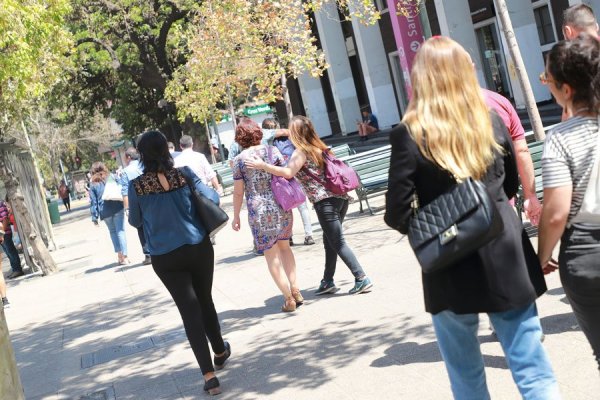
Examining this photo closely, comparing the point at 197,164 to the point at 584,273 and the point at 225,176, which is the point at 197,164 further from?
the point at 225,176

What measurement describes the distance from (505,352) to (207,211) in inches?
120

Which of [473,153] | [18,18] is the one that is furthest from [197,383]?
[18,18]

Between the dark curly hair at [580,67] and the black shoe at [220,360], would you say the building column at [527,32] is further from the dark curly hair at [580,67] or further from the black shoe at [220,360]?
the dark curly hair at [580,67]

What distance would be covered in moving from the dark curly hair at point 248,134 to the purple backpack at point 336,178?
0.59 meters

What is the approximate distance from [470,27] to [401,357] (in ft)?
69.1

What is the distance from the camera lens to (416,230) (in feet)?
10.8

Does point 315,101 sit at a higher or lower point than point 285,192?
higher

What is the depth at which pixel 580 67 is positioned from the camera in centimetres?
313

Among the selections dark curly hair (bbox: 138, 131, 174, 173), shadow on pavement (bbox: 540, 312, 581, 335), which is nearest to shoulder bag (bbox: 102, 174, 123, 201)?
dark curly hair (bbox: 138, 131, 174, 173)

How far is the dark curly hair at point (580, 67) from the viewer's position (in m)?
3.12

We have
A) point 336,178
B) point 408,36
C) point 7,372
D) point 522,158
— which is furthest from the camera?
point 408,36

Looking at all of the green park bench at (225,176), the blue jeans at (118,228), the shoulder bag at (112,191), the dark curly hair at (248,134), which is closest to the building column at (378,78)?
the green park bench at (225,176)

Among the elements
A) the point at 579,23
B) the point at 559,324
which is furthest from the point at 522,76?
the point at 559,324

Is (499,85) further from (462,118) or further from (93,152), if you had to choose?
(93,152)
